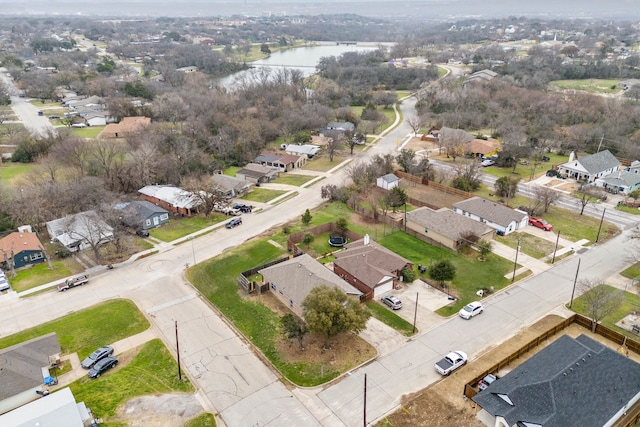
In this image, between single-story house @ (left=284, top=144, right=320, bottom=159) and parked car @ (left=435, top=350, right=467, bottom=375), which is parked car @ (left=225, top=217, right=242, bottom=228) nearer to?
single-story house @ (left=284, top=144, right=320, bottom=159)

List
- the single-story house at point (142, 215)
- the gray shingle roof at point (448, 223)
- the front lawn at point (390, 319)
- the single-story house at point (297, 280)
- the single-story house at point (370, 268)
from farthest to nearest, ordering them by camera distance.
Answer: the single-story house at point (142, 215), the gray shingle roof at point (448, 223), the single-story house at point (370, 268), the single-story house at point (297, 280), the front lawn at point (390, 319)

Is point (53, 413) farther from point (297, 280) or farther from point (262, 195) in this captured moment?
point (262, 195)

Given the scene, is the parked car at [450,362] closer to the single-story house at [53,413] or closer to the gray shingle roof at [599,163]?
the single-story house at [53,413]

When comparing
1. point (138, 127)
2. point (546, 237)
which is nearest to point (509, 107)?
point (546, 237)

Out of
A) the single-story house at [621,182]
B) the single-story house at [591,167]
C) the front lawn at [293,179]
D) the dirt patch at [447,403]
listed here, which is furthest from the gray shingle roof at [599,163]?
the dirt patch at [447,403]

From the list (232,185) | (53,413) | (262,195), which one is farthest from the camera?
(262,195)

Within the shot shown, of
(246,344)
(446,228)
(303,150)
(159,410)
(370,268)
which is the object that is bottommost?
(303,150)

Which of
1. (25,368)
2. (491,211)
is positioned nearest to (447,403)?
(25,368)
